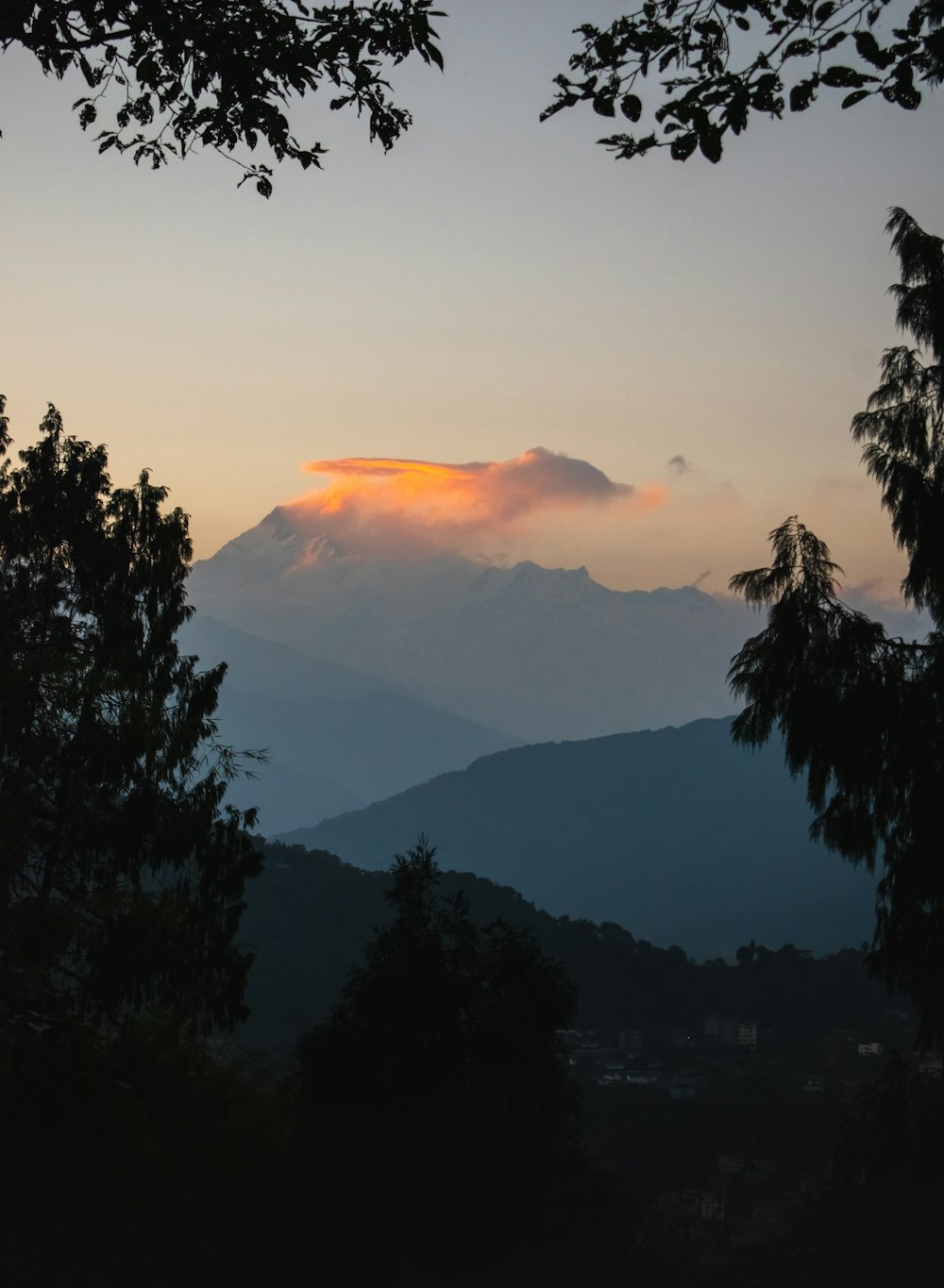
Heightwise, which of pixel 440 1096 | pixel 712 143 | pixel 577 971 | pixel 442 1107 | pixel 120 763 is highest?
pixel 712 143

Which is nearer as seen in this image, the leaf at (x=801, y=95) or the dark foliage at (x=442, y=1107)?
the leaf at (x=801, y=95)

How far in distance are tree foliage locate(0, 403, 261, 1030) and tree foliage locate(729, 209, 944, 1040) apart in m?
5.60

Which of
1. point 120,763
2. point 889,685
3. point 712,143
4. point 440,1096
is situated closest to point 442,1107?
point 440,1096

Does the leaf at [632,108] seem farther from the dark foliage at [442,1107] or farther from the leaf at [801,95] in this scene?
the dark foliage at [442,1107]

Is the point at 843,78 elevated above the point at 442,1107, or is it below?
above

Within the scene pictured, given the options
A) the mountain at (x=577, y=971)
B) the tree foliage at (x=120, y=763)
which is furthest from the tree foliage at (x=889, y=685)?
the mountain at (x=577, y=971)

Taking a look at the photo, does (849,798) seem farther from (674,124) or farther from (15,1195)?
(15,1195)

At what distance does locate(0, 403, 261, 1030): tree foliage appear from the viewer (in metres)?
13.5

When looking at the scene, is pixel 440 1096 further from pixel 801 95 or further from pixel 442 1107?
pixel 801 95

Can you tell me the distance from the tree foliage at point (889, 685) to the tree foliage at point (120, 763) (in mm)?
5598

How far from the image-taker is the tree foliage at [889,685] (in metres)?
10.2

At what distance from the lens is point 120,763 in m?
14.7

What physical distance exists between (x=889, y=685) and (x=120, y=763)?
340 inches

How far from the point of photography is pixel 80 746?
1406 centimetres
